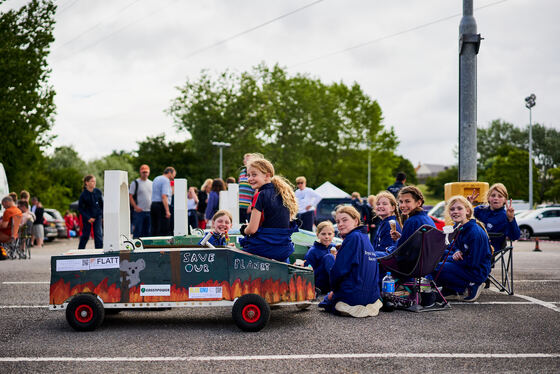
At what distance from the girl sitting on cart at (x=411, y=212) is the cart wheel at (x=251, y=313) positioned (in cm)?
234

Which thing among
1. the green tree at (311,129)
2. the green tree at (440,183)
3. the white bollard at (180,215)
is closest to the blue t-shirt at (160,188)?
the white bollard at (180,215)

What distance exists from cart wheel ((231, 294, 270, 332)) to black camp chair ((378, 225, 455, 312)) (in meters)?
2.07

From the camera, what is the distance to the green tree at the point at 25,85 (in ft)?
92.1

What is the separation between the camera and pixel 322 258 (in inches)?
308

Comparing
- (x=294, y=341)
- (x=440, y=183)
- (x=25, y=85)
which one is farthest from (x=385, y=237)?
(x=440, y=183)

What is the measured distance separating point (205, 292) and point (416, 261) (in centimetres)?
266

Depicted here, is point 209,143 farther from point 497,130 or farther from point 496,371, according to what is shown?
point 497,130

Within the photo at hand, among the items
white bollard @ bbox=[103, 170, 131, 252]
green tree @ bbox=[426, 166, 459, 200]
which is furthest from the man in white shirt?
green tree @ bbox=[426, 166, 459, 200]

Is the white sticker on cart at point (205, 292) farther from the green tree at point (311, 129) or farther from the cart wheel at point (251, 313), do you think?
the green tree at point (311, 129)

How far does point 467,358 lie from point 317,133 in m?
57.8

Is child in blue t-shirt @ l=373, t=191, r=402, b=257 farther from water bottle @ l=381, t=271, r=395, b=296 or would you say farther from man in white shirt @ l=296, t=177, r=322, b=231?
man in white shirt @ l=296, t=177, r=322, b=231

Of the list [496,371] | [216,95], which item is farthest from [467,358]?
[216,95]

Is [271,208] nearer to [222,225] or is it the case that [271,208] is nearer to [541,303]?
[222,225]

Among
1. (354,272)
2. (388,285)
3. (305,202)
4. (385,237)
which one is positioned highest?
(305,202)
